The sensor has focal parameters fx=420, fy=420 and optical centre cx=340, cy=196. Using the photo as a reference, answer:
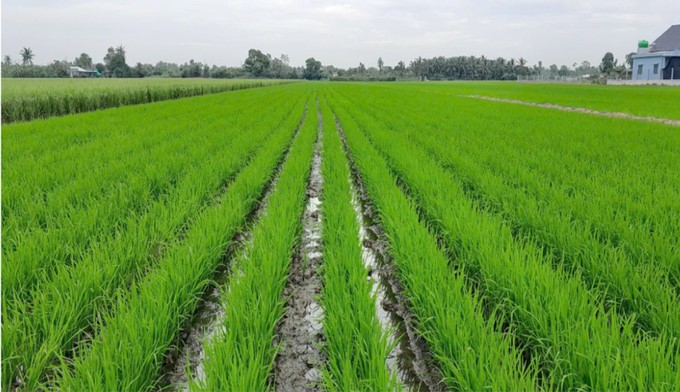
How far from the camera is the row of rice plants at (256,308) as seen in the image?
1.60 metres

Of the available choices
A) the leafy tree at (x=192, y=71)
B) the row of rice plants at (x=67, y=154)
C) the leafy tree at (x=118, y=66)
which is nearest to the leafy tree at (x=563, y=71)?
the leafy tree at (x=192, y=71)

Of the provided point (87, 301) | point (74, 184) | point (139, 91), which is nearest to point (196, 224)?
point (87, 301)

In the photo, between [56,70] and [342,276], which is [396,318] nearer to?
[342,276]

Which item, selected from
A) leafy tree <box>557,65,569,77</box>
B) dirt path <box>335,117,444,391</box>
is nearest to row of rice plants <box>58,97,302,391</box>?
dirt path <box>335,117,444,391</box>

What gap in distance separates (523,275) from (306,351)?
1.20m

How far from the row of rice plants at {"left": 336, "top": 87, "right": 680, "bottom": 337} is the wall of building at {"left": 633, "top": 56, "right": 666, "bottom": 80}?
160 ft

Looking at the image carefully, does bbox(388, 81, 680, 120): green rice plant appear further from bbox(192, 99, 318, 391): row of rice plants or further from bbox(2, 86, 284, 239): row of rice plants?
bbox(2, 86, 284, 239): row of rice plants

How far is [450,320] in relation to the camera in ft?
6.22

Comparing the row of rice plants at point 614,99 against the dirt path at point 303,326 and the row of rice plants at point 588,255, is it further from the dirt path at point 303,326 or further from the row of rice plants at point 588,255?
the dirt path at point 303,326

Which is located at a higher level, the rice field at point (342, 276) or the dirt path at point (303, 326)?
the rice field at point (342, 276)

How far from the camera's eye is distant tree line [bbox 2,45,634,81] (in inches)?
2429

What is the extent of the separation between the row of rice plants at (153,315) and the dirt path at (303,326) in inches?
11.5

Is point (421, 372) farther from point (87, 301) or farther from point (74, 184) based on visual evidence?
point (74, 184)

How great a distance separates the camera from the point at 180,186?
4.48 m
